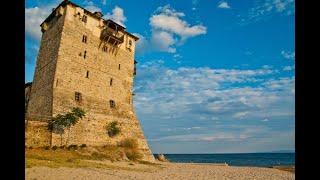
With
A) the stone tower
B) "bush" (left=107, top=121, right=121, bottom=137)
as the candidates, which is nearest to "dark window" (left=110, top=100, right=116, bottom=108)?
the stone tower

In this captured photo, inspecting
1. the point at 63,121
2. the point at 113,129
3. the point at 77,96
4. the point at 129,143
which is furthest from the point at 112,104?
the point at 63,121

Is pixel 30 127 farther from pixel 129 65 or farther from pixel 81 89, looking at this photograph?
pixel 129 65

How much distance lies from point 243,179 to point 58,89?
21.9 m

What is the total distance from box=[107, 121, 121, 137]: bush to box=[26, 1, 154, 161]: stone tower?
519 mm

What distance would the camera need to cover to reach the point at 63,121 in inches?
1086

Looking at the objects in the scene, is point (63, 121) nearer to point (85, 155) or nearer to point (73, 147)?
point (73, 147)

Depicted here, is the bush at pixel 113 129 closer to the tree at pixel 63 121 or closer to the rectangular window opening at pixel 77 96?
the rectangular window opening at pixel 77 96

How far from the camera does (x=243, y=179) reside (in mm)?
22797

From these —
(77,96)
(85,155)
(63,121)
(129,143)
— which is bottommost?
(85,155)

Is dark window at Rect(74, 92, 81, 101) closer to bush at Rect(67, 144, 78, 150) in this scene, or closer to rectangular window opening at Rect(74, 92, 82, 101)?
rectangular window opening at Rect(74, 92, 82, 101)

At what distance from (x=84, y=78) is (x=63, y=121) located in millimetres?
7983

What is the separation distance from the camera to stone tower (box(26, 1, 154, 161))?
99.1 ft

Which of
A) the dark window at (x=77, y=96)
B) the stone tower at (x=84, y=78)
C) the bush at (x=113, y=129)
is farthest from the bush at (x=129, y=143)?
the dark window at (x=77, y=96)

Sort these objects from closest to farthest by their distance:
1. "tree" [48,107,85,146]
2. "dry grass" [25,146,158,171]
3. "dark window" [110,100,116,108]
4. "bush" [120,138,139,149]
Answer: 1. "dry grass" [25,146,158,171]
2. "tree" [48,107,85,146]
3. "bush" [120,138,139,149]
4. "dark window" [110,100,116,108]
